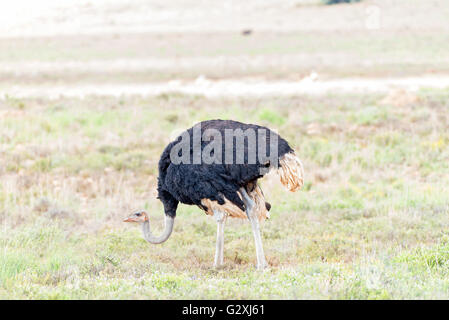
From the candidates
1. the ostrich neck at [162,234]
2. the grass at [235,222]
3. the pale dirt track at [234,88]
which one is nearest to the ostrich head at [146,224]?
the ostrich neck at [162,234]

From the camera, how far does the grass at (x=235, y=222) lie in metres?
5.90

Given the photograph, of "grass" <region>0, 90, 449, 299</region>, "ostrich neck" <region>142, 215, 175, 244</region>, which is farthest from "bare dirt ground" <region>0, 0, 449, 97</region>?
"ostrich neck" <region>142, 215, 175, 244</region>

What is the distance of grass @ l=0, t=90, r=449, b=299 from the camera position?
232 inches

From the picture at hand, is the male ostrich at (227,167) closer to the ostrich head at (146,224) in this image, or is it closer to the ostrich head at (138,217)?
the ostrich head at (146,224)

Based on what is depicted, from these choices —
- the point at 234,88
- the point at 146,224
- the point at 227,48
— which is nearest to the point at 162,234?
the point at 146,224

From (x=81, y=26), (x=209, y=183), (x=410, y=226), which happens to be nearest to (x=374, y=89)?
(x=410, y=226)

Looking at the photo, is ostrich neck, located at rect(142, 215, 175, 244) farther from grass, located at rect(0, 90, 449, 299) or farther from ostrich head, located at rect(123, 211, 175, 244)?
grass, located at rect(0, 90, 449, 299)

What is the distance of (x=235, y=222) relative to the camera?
30.9 feet

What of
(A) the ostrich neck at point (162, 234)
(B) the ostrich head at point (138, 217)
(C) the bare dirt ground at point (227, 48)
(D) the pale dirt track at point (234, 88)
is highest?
(C) the bare dirt ground at point (227, 48)

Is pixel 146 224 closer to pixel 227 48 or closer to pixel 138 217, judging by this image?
pixel 138 217

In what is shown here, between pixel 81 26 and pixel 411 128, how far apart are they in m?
48.8
